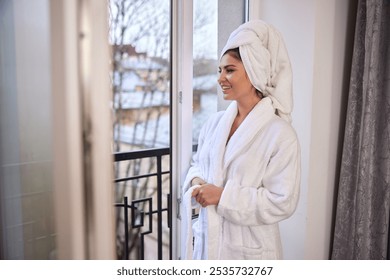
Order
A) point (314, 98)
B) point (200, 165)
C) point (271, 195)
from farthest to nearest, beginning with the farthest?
point (314, 98), point (200, 165), point (271, 195)

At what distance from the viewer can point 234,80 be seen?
3.34ft

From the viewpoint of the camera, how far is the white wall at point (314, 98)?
1.23m

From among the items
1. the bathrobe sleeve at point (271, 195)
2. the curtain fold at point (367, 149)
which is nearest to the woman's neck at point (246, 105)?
the bathrobe sleeve at point (271, 195)

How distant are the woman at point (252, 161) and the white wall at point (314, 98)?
259 millimetres

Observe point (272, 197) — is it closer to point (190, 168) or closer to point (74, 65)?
point (190, 168)

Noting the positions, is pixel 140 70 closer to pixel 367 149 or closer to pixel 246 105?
pixel 246 105

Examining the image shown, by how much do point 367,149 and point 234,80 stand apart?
0.68 m

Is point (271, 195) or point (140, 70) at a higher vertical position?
point (140, 70)

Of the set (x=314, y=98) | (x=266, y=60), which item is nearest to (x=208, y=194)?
(x=266, y=60)

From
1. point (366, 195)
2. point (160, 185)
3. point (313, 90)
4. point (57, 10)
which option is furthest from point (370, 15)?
point (57, 10)

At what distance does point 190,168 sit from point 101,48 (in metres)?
0.86

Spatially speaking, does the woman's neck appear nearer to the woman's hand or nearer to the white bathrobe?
the white bathrobe

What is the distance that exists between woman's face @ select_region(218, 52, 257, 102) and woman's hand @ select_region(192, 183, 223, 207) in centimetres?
29

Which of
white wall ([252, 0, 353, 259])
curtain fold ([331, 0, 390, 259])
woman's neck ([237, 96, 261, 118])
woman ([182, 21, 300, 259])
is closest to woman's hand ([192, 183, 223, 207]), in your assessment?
woman ([182, 21, 300, 259])
